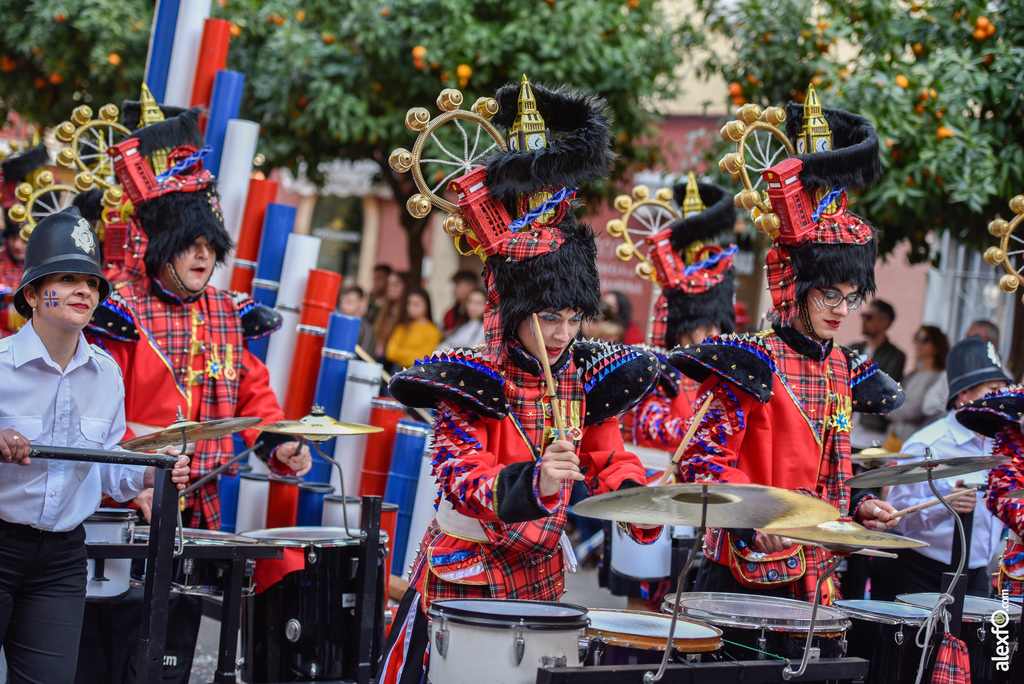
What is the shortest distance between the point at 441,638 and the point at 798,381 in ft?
5.89

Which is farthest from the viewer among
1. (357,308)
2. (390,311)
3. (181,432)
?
(390,311)

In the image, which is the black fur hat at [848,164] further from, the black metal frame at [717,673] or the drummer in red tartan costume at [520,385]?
the black metal frame at [717,673]

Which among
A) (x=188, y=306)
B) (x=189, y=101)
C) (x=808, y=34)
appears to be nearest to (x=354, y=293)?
(x=189, y=101)

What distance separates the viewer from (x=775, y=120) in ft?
14.0

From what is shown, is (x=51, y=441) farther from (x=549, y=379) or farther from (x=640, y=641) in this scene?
(x=640, y=641)

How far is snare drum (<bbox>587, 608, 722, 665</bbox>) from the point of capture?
310 cm

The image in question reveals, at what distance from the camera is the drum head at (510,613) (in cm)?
294

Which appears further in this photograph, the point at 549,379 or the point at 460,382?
the point at 460,382

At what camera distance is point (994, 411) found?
15.0 ft

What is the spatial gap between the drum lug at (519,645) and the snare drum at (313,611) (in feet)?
6.49

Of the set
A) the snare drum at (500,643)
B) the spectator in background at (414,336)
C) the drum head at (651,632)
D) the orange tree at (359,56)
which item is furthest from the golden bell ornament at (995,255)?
the spectator in background at (414,336)

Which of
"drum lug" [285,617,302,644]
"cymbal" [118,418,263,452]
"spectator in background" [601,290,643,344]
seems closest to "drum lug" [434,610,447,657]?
"cymbal" [118,418,263,452]

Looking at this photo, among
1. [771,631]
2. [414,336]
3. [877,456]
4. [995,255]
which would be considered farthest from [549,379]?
[414,336]

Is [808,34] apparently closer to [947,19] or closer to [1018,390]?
[947,19]
